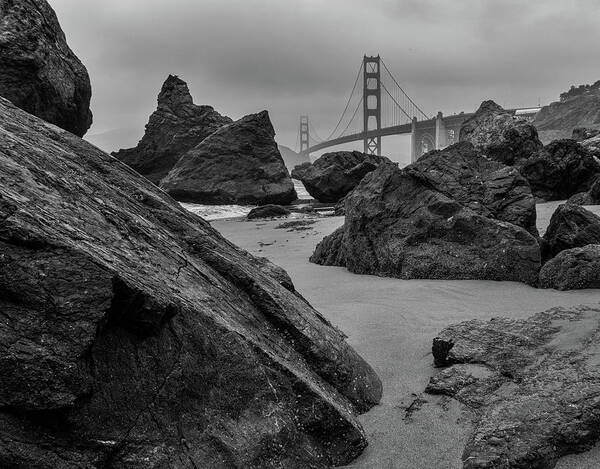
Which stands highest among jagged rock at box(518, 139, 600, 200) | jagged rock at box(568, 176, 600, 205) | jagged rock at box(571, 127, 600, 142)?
jagged rock at box(571, 127, 600, 142)

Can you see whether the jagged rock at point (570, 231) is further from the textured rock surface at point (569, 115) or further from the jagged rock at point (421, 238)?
the textured rock surface at point (569, 115)

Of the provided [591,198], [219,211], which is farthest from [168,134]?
[591,198]

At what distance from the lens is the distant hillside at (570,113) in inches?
2645

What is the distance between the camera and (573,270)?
479 centimetres

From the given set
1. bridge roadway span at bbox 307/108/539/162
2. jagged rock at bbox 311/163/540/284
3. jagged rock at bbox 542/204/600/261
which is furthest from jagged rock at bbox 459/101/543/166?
bridge roadway span at bbox 307/108/539/162

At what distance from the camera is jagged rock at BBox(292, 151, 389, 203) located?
20906mm

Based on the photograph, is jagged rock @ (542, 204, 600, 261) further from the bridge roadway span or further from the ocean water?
the bridge roadway span

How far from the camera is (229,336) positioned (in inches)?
79.6

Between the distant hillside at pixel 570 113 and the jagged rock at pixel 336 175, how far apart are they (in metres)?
52.6

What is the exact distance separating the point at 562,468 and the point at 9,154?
259 centimetres

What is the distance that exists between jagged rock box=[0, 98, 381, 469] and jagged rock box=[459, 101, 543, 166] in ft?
45.0

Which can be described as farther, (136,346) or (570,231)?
(570,231)

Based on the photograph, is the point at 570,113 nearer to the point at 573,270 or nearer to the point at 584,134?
the point at 584,134

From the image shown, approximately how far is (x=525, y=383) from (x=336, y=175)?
1896 centimetres
